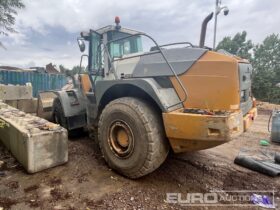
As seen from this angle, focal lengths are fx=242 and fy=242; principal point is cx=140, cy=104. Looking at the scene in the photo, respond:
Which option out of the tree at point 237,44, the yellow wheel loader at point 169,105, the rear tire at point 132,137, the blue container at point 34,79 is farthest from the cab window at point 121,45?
the tree at point 237,44

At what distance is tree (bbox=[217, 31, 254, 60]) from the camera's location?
22719 millimetres

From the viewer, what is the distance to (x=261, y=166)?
3.81 meters

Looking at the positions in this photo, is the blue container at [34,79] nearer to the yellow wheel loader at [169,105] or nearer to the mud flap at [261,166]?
the yellow wheel loader at [169,105]

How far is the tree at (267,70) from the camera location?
727 inches

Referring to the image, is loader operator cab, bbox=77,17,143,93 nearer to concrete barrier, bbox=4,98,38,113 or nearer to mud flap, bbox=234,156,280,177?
mud flap, bbox=234,156,280,177

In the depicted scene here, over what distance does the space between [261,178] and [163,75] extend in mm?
2141

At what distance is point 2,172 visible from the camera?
12.2 feet

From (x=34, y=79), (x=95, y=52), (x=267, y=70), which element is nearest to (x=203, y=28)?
(x=95, y=52)

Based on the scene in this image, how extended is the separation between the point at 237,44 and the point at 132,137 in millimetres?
22553

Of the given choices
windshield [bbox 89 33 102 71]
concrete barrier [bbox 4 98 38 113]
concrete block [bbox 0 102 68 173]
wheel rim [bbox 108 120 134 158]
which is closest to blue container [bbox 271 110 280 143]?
wheel rim [bbox 108 120 134 158]

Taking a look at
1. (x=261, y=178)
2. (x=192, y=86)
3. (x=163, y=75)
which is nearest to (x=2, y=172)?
(x=163, y=75)

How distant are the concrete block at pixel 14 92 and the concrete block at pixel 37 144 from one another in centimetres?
533

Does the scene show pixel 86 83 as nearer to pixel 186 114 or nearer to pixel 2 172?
pixel 2 172

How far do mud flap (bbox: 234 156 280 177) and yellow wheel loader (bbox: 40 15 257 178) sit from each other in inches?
31.4
